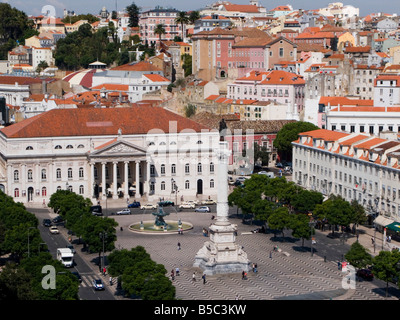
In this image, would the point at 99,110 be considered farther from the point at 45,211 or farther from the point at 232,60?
the point at 232,60

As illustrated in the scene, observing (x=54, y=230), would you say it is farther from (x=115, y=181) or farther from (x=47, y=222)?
(x=115, y=181)

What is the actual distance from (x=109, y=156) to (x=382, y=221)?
3255 cm

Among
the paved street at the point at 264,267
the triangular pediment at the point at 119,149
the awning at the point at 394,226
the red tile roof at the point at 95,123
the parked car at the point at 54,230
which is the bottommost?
the paved street at the point at 264,267

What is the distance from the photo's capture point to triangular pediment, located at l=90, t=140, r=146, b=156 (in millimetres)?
95625

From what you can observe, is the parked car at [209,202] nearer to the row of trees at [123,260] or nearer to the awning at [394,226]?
the row of trees at [123,260]

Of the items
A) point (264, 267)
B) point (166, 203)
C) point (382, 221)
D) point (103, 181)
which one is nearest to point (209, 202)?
point (166, 203)

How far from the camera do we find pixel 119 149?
3780 inches

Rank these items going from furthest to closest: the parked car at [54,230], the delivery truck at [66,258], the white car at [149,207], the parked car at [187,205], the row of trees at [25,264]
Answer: the parked car at [187,205]
the white car at [149,207]
the parked car at [54,230]
the delivery truck at [66,258]
the row of trees at [25,264]

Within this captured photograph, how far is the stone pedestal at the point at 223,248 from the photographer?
62.6 m

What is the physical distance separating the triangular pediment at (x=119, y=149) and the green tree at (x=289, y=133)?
23.0 metres

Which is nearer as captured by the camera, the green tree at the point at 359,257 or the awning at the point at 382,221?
the green tree at the point at 359,257

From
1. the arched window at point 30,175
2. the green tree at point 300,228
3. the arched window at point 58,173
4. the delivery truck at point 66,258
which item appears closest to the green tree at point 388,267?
the green tree at point 300,228

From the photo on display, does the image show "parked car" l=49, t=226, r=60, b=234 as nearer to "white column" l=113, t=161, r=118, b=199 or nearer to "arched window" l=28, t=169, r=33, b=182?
"white column" l=113, t=161, r=118, b=199

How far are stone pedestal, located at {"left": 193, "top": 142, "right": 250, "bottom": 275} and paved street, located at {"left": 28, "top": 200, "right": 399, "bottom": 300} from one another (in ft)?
2.70
